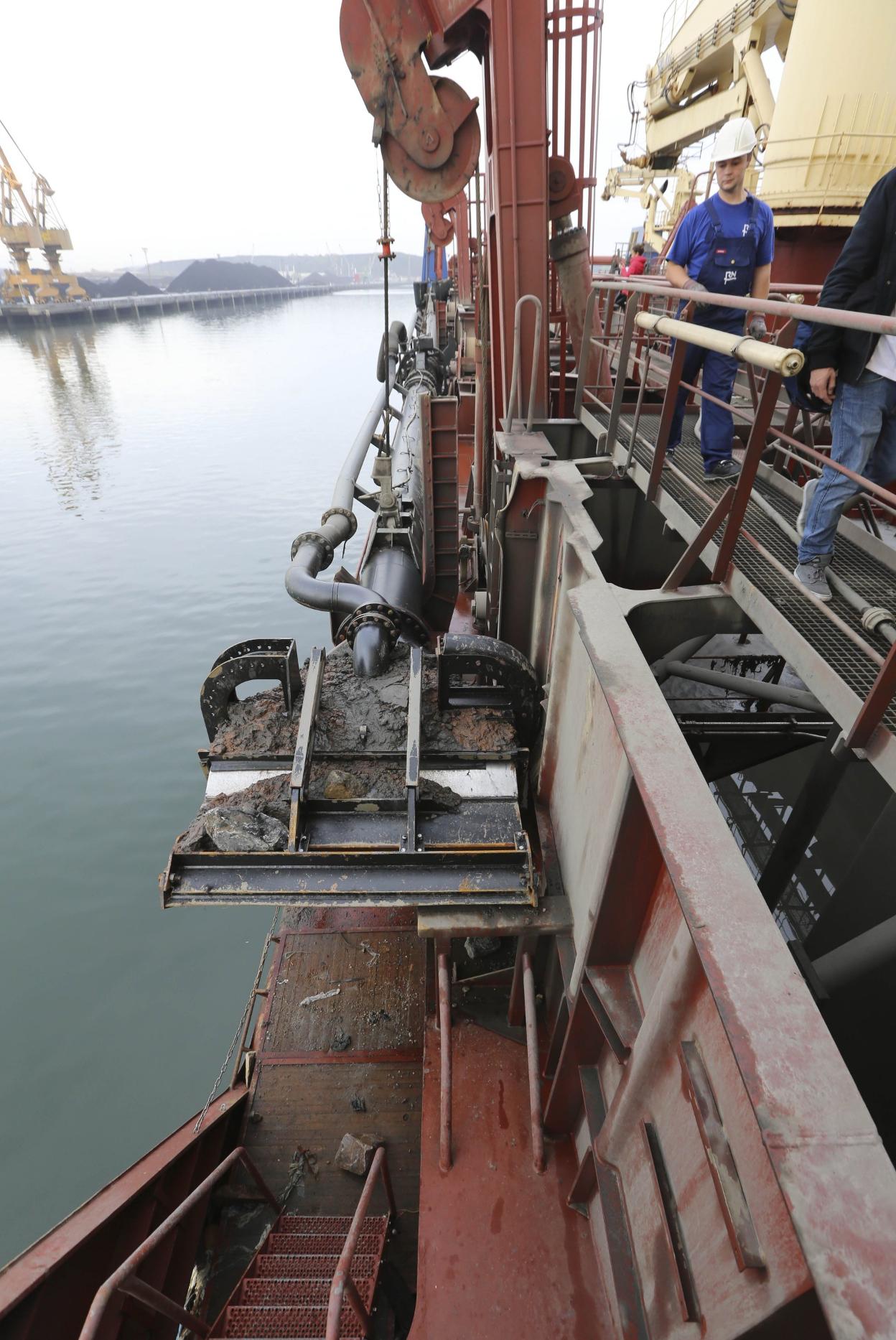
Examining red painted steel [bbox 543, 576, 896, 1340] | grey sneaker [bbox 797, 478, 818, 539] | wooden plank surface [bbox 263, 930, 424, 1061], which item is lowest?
wooden plank surface [bbox 263, 930, 424, 1061]

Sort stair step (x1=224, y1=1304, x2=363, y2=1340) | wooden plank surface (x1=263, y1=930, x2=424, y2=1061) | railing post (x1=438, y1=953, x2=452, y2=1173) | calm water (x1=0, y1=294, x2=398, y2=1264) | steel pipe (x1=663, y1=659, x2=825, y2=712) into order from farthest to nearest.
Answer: calm water (x1=0, y1=294, x2=398, y2=1264) < wooden plank surface (x1=263, y1=930, x2=424, y2=1061) < steel pipe (x1=663, y1=659, x2=825, y2=712) < stair step (x1=224, y1=1304, x2=363, y2=1340) < railing post (x1=438, y1=953, x2=452, y2=1173)

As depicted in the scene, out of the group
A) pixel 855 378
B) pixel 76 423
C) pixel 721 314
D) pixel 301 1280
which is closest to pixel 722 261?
pixel 721 314

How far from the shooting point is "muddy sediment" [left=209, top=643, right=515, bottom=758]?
4.38 metres

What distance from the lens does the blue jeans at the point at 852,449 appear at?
2889 mm

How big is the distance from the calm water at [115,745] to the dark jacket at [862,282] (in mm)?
7743

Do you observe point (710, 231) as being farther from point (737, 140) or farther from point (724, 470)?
point (724, 470)

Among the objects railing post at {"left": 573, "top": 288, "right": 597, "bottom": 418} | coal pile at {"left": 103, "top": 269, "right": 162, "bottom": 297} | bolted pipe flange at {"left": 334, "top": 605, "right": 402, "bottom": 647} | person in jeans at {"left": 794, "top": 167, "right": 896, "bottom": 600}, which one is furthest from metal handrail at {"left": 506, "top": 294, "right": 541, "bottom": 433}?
coal pile at {"left": 103, "top": 269, "right": 162, "bottom": 297}

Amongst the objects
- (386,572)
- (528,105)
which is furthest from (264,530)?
(528,105)

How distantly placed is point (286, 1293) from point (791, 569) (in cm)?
498

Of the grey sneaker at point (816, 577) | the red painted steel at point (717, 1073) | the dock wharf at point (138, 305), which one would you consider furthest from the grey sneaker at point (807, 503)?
the dock wharf at point (138, 305)

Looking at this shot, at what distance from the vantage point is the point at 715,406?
4168 millimetres

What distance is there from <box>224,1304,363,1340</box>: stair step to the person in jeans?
472 cm

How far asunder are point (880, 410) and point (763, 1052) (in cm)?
281

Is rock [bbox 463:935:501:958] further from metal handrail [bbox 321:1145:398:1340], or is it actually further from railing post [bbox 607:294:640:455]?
railing post [bbox 607:294:640:455]
